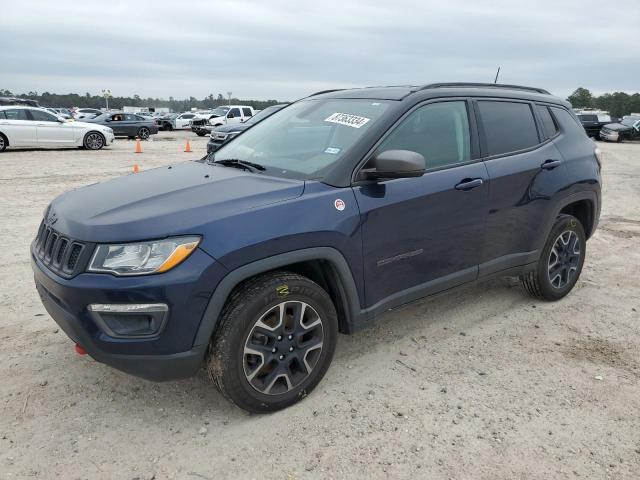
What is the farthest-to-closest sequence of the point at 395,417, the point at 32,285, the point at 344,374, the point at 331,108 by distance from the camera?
the point at 32,285, the point at 331,108, the point at 344,374, the point at 395,417

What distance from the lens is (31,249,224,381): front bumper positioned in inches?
96.6

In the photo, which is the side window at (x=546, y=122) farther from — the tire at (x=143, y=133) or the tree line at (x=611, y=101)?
the tree line at (x=611, y=101)

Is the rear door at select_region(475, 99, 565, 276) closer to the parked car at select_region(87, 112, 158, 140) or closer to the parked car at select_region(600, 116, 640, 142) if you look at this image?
the parked car at select_region(87, 112, 158, 140)

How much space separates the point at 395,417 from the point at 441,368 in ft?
2.21

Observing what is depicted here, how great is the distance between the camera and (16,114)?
16.0m

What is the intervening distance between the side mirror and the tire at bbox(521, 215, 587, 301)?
1.89m

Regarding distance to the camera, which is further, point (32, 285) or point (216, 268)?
point (32, 285)

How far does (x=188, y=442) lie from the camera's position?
8.89ft

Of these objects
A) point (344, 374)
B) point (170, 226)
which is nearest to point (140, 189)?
point (170, 226)

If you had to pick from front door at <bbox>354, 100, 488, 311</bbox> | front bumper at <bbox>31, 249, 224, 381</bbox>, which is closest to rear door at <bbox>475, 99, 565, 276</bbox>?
front door at <bbox>354, 100, 488, 311</bbox>

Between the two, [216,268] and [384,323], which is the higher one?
[216,268]

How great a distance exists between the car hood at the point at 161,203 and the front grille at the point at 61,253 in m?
A: 0.04

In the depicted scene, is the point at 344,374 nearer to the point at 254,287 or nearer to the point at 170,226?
the point at 254,287

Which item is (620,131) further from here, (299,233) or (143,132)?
(299,233)
